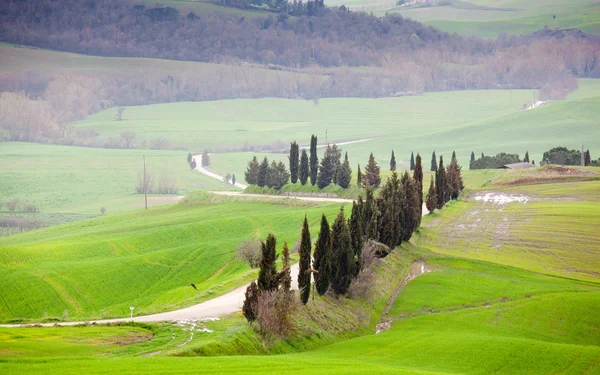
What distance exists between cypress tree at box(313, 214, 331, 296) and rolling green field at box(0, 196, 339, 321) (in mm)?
6222

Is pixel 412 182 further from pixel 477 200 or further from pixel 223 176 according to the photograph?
pixel 223 176

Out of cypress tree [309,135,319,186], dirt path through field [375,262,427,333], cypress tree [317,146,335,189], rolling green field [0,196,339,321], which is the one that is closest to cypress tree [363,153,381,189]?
cypress tree [317,146,335,189]

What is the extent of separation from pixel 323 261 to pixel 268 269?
7827 mm

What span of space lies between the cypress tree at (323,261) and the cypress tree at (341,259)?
1380mm

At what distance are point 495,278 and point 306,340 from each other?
932 inches

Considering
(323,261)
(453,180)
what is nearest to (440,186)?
(453,180)

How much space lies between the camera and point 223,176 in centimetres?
19350

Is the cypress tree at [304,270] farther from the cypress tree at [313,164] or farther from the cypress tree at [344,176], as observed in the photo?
the cypress tree at [313,164]

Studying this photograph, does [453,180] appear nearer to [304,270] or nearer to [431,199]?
[431,199]

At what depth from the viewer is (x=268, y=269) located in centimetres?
4500

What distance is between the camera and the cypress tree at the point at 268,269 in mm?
44562

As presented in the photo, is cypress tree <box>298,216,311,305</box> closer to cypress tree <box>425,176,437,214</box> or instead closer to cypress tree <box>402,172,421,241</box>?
cypress tree <box>402,172,421,241</box>

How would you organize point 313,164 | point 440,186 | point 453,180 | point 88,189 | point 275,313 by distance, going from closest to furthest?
1. point 275,313
2. point 440,186
3. point 453,180
4. point 313,164
5. point 88,189

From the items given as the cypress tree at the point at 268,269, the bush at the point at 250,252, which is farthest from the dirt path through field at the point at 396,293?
the bush at the point at 250,252
